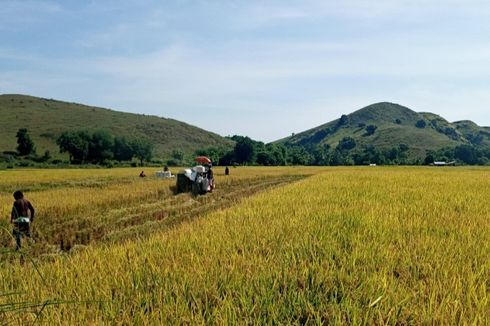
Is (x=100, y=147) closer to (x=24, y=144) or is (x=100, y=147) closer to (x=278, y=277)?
(x=24, y=144)

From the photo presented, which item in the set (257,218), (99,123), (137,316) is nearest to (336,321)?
(137,316)

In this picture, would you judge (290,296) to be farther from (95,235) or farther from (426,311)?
(95,235)

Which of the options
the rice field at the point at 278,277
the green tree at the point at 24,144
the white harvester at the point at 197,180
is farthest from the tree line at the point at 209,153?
the rice field at the point at 278,277

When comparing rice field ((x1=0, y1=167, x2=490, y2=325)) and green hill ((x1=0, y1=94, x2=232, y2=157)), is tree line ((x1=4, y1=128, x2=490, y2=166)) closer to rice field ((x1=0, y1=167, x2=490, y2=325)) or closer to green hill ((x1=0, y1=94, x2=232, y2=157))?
green hill ((x1=0, y1=94, x2=232, y2=157))

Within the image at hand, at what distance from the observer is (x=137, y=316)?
9.89ft

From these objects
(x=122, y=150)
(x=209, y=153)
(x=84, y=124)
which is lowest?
(x=209, y=153)

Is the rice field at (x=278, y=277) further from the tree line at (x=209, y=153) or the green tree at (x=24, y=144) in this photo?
the green tree at (x=24, y=144)

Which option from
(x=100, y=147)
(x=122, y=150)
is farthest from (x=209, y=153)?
(x=100, y=147)

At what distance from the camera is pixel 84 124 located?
118 metres

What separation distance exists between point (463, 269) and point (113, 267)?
3.86m

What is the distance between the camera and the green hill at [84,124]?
104750mm

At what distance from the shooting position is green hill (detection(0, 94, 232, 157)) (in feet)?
344

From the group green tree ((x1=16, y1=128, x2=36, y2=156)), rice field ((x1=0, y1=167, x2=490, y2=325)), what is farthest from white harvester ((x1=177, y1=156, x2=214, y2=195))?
green tree ((x1=16, y1=128, x2=36, y2=156))

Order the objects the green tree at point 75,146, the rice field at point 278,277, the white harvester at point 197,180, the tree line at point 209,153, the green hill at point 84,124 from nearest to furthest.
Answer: the rice field at point 278,277 → the white harvester at point 197,180 → the green tree at point 75,146 → the tree line at point 209,153 → the green hill at point 84,124
